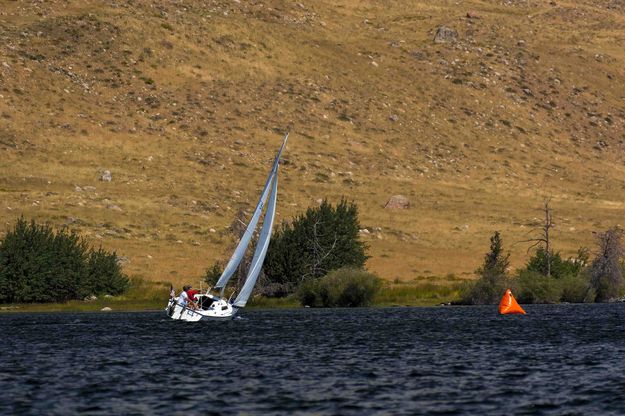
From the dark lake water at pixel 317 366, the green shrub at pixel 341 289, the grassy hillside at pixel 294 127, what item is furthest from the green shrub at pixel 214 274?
the dark lake water at pixel 317 366

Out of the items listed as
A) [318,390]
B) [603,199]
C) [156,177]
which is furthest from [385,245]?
[318,390]

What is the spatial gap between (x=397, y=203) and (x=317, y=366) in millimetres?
93502

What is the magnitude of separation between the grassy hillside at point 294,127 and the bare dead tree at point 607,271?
55.6 feet

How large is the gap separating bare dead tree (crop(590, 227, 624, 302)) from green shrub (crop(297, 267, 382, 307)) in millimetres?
17030

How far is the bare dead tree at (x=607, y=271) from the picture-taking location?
91.2m

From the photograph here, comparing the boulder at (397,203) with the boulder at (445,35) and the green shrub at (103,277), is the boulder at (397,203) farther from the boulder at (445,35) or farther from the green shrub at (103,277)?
the boulder at (445,35)

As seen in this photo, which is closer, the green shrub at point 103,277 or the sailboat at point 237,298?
the sailboat at point 237,298

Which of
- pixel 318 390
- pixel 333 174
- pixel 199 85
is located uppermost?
pixel 199 85

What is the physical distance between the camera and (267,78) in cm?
16825

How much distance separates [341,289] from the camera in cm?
8569

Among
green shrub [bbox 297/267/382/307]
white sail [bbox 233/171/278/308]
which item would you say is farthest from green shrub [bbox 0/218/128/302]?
white sail [bbox 233/171/278/308]

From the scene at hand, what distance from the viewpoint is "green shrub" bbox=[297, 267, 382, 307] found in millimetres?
85875

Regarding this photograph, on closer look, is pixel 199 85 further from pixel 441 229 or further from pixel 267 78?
pixel 441 229

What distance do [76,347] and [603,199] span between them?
106 meters
